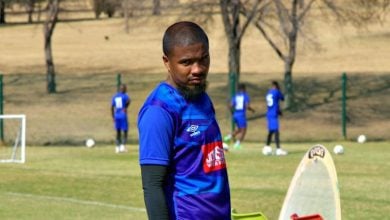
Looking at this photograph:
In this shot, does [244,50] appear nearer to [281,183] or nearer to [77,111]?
[77,111]

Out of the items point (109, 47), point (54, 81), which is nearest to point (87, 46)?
point (109, 47)

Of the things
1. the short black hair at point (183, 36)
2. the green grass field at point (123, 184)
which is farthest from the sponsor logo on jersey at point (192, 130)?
the green grass field at point (123, 184)

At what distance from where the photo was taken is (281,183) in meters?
18.5

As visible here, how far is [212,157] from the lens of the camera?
5.50 m

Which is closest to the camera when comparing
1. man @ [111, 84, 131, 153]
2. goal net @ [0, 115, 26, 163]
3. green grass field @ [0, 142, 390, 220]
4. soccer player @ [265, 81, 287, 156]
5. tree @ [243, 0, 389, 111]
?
green grass field @ [0, 142, 390, 220]

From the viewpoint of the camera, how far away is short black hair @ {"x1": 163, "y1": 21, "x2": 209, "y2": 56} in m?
5.36

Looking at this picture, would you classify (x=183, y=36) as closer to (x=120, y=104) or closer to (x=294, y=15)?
(x=120, y=104)

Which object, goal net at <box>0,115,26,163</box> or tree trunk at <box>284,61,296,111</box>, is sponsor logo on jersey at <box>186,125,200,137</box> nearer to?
goal net at <box>0,115,26,163</box>

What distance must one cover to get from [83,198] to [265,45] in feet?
158

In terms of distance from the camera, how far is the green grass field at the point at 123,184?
14914 millimetres

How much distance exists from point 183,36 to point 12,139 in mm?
26673

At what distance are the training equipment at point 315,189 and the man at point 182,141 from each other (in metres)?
2.06

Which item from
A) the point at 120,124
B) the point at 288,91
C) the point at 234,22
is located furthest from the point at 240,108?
the point at 288,91

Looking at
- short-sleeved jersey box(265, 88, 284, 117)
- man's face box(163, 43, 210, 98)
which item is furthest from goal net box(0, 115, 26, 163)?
man's face box(163, 43, 210, 98)
